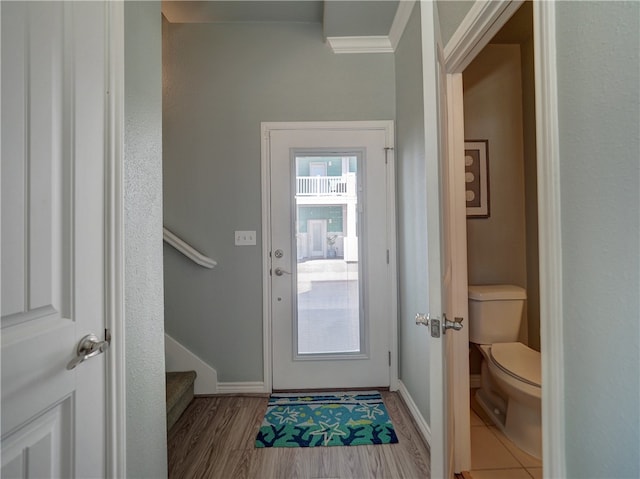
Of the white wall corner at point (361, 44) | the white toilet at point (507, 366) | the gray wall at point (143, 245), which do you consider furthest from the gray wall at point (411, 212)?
the gray wall at point (143, 245)

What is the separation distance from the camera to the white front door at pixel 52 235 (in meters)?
0.63

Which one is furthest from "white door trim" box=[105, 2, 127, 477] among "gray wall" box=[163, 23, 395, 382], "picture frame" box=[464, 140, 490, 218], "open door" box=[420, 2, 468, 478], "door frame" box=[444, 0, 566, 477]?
"picture frame" box=[464, 140, 490, 218]

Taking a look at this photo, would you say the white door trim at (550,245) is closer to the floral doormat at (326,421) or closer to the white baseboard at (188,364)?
the floral doormat at (326,421)

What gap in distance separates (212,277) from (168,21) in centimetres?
190

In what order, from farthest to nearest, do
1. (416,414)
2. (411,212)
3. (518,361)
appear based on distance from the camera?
(411,212) < (416,414) < (518,361)

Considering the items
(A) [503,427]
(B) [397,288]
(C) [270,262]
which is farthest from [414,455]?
(C) [270,262]

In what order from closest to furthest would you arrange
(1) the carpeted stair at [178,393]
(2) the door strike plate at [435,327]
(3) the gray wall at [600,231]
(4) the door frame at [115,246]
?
(3) the gray wall at [600,231], (4) the door frame at [115,246], (2) the door strike plate at [435,327], (1) the carpeted stair at [178,393]

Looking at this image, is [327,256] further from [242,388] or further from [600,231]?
[600,231]

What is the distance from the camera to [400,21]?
1.99 m

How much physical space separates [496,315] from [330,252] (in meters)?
1.17

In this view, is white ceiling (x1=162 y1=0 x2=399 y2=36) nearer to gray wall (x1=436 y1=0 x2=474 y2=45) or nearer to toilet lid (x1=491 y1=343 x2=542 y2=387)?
gray wall (x1=436 y1=0 x2=474 y2=45)

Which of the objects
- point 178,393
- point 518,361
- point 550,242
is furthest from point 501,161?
point 178,393

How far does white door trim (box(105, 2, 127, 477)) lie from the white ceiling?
1457 mm

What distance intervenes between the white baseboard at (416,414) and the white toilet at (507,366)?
48 centimetres
